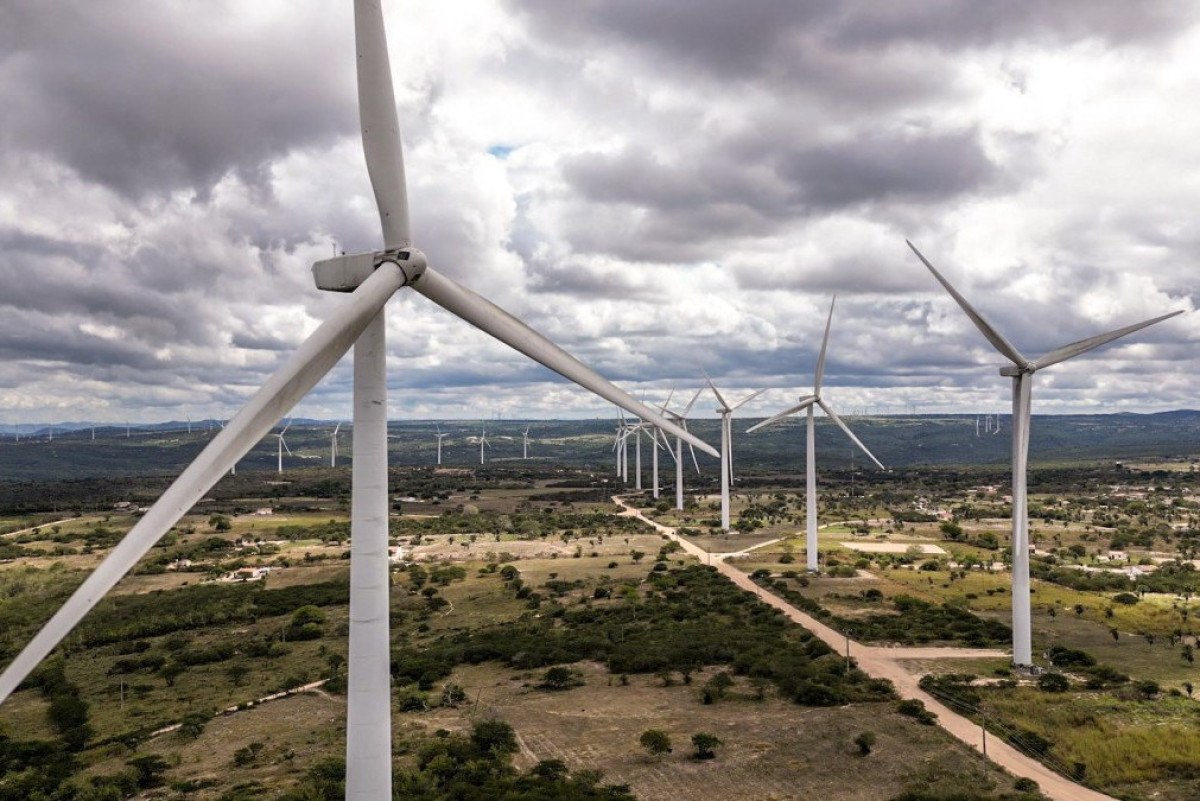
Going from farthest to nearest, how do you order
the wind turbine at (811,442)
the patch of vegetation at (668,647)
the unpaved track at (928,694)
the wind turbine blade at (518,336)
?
1. the wind turbine at (811,442)
2. the patch of vegetation at (668,647)
3. the unpaved track at (928,694)
4. the wind turbine blade at (518,336)

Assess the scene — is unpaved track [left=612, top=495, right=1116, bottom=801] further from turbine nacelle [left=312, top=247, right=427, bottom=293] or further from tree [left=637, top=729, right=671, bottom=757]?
turbine nacelle [left=312, top=247, right=427, bottom=293]

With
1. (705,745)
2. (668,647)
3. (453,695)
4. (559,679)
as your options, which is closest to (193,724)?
(453,695)

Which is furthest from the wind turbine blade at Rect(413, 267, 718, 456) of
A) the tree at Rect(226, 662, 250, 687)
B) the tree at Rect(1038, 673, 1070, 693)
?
the tree at Rect(226, 662, 250, 687)

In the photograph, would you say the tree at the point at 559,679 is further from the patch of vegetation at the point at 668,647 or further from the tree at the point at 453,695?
the tree at the point at 453,695

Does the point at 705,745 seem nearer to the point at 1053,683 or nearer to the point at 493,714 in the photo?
the point at 493,714

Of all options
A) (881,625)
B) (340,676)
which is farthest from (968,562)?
(340,676)

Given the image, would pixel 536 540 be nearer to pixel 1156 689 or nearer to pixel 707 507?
pixel 707 507

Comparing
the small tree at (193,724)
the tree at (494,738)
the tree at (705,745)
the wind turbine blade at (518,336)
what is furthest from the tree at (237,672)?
the wind turbine blade at (518,336)

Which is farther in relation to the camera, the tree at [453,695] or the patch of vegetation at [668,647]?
the patch of vegetation at [668,647]
